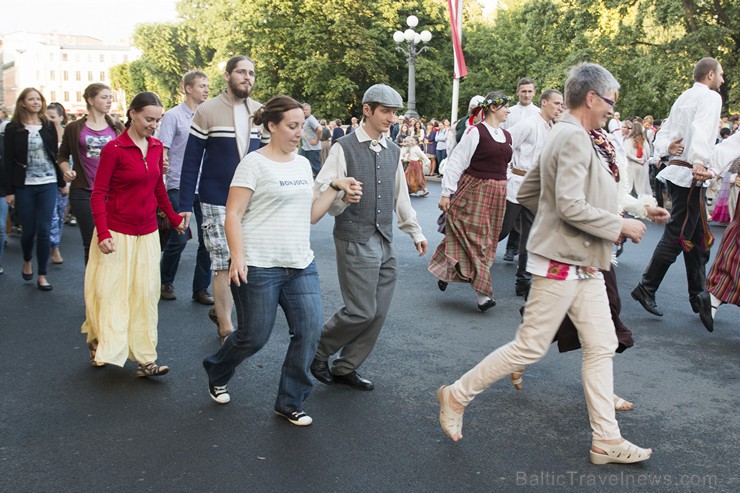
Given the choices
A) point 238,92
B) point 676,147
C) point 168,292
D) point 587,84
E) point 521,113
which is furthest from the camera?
point 521,113

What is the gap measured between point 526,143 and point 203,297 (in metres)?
3.64

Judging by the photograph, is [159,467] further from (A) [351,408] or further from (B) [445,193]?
(B) [445,193]

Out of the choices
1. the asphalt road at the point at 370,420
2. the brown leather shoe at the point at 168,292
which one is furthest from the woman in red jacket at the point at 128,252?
the brown leather shoe at the point at 168,292

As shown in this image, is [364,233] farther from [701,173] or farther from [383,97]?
[701,173]

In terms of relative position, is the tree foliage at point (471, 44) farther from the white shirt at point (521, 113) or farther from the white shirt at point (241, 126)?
the white shirt at point (241, 126)

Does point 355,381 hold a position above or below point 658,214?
below

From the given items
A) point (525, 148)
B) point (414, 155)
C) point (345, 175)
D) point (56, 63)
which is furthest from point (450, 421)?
point (56, 63)

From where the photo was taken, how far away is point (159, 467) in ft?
12.6

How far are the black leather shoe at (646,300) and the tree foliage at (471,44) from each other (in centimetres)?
2297

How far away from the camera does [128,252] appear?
5.20 metres

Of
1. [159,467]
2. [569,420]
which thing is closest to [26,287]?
[159,467]

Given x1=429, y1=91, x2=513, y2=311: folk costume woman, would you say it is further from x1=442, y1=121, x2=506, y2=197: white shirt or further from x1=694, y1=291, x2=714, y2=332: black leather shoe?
x1=694, y1=291, x2=714, y2=332: black leather shoe

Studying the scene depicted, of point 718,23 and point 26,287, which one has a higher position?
point 718,23

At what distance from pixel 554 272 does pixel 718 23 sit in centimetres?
2893
